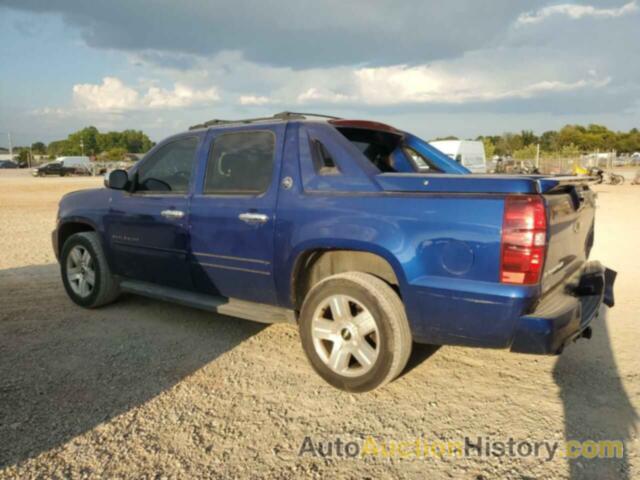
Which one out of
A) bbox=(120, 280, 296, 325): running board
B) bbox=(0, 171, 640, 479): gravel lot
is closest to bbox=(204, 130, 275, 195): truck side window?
bbox=(120, 280, 296, 325): running board

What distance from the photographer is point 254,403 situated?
3.26 meters

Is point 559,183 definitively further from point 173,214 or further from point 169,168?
point 169,168

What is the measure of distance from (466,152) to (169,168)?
73.2 feet

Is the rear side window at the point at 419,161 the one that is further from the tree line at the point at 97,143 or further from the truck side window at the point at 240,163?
the tree line at the point at 97,143

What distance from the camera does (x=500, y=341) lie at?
290cm

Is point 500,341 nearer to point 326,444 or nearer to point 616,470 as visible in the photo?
point 616,470

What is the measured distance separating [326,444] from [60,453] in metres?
1.41

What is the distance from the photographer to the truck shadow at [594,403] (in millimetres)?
2580

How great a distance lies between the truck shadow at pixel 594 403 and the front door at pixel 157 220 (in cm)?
302

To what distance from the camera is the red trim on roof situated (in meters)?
3.94

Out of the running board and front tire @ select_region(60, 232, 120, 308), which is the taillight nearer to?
the running board

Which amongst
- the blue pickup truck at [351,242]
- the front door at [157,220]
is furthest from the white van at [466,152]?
the front door at [157,220]


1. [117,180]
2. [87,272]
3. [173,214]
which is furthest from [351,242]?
[87,272]

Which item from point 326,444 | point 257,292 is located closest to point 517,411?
point 326,444
